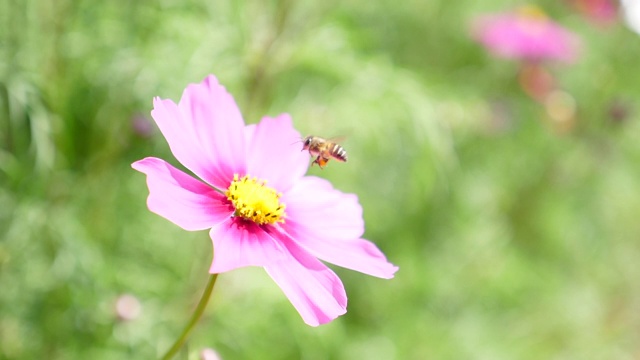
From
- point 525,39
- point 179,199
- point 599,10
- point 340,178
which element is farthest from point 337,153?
point 599,10

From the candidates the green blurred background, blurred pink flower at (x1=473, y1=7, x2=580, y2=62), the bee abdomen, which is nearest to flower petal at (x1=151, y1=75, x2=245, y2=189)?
the bee abdomen

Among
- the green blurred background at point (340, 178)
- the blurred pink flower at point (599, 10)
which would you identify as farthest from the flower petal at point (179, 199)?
the blurred pink flower at point (599, 10)

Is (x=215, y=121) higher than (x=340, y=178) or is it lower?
lower

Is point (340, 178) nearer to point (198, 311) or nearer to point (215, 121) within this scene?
point (215, 121)

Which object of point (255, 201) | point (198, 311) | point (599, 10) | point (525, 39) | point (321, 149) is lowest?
point (198, 311)

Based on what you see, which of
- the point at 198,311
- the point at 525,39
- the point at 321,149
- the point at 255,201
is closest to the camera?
the point at 198,311

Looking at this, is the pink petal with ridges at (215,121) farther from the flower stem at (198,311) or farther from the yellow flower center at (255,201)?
the flower stem at (198,311)
